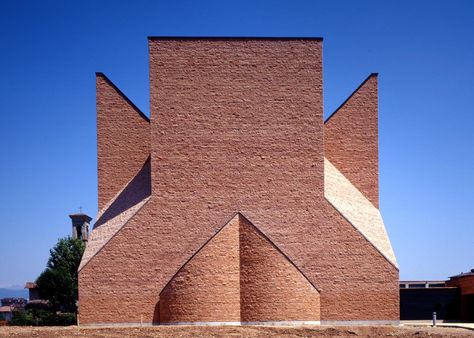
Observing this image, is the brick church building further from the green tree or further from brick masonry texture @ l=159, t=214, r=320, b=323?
the green tree

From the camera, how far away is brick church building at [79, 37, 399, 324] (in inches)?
837

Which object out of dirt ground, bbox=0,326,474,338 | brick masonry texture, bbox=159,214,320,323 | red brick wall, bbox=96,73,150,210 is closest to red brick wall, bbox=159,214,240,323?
brick masonry texture, bbox=159,214,320,323

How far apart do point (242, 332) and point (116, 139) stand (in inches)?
499

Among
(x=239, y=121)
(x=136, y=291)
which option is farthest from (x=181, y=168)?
(x=136, y=291)

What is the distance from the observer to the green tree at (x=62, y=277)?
A: 123ft

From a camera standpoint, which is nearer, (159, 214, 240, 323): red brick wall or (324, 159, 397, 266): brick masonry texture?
(159, 214, 240, 323): red brick wall

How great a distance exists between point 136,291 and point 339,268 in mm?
9388

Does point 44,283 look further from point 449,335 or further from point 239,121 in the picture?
point 449,335

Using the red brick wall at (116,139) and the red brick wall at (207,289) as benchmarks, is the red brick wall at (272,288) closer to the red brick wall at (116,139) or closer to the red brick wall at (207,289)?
the red brick wall at (207,289)

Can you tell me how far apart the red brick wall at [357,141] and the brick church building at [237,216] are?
172 centimetres

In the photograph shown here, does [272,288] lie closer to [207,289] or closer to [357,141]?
[207,289]

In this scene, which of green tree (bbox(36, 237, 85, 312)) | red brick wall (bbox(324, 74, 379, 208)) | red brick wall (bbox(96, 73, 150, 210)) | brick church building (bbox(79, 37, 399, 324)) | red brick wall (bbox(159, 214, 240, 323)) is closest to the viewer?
red brick wall (bbox(159, 214, 240, 323))

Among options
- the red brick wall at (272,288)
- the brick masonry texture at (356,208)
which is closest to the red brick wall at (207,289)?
the red brick wall at (272,288)

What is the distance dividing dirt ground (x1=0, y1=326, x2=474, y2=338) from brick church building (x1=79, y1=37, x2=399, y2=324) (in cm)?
134
